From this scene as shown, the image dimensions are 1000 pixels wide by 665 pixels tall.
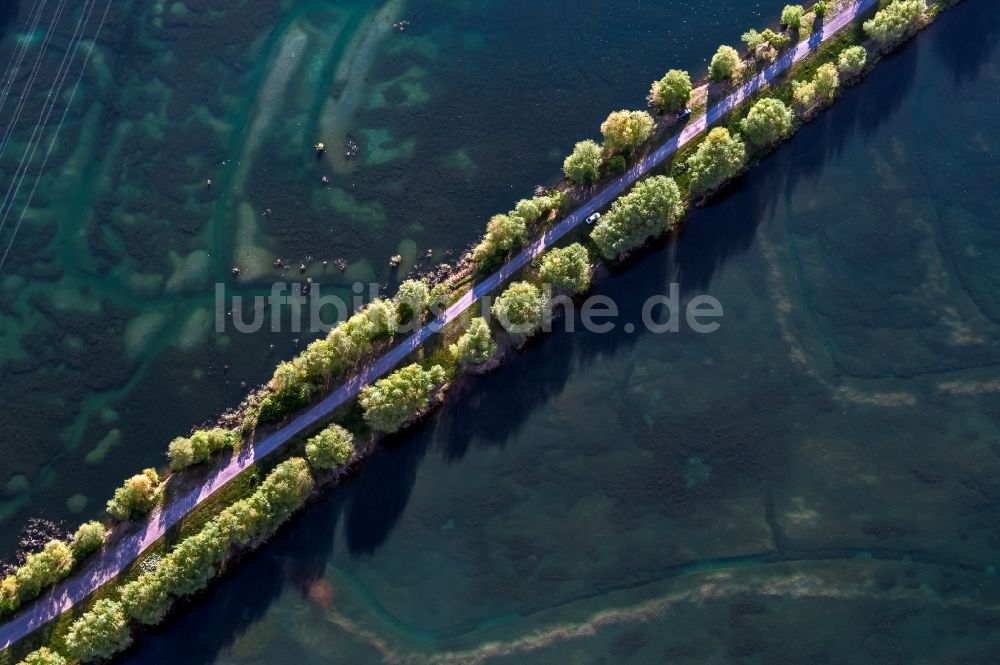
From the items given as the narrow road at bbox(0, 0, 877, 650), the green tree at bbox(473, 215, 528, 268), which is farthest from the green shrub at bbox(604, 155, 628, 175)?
the green tree at bbox(473, 215, 528, 268)

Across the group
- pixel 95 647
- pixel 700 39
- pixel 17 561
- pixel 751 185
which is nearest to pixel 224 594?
pixel 95 647

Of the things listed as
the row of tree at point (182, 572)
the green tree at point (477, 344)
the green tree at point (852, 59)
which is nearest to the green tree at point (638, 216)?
the green tree at point (477, 344)

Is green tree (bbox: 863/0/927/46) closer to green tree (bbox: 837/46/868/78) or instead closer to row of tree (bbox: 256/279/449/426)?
green tree (bbox: 837/46/868/78)

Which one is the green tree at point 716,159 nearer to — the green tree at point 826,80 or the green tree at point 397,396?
the green tree at point 826,80

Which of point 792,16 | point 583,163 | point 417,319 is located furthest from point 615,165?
point 417,319

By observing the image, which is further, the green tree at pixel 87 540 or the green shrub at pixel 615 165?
the green shrub at pixel 615 165

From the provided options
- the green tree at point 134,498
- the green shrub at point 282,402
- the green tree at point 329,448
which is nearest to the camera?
the green tree at point 329,448

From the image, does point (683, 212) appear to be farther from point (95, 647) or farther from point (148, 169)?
point (95, 647)
